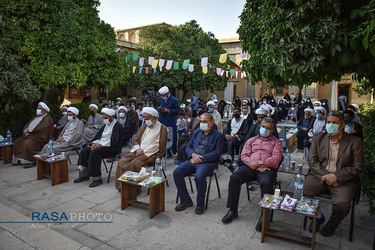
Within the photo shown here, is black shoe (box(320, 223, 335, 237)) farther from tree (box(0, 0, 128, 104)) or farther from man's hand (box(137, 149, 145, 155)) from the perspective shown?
tree (box(0, 0, 128, 104))

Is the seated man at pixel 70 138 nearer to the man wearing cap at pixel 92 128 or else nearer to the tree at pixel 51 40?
the man wearing cap at pixel 92 128

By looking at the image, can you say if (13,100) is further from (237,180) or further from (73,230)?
(237,180)

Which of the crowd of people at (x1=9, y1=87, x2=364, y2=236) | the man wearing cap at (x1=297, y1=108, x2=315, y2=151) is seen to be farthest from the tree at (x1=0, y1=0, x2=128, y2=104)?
the man wearing cap at (x1=297, y1=108, x2=315, y2=151)

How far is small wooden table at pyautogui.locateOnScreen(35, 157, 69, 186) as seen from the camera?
18.0 ft

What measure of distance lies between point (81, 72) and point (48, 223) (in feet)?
20.0

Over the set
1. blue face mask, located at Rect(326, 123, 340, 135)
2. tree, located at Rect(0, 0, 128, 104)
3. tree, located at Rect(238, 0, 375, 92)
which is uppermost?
tree, located at Rect(0, 0, 128, 104)

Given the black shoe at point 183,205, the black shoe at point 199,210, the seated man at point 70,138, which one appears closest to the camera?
the black shoe at point 199,210

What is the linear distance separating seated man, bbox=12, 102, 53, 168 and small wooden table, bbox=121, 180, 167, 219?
12.9ft

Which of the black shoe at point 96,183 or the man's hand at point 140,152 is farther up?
the man's hand at point 140,152

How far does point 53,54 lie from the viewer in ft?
27.5

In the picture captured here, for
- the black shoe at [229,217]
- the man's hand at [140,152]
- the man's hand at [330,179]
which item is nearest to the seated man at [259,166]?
the black shoe at [229,217]

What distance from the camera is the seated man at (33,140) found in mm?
6906

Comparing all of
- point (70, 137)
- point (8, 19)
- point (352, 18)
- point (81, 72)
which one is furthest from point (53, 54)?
point (352, 18)

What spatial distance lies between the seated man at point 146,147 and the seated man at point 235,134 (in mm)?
2054
